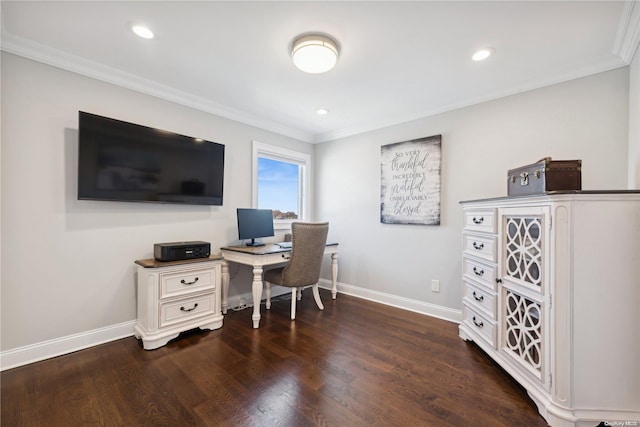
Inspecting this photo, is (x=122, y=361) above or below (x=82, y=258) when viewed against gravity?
below

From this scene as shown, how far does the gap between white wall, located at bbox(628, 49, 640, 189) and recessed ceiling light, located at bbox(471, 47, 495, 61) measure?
910 mm

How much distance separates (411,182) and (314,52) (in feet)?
6.20

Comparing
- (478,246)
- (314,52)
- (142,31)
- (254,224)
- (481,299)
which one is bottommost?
(481,299)

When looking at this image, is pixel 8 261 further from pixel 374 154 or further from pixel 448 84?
pixel 448 84

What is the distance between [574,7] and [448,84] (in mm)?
966

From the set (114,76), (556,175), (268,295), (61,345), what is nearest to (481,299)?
(556,175)

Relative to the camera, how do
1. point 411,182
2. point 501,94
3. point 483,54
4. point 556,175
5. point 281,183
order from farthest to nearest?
point 281,183, point 411,182, point 501,94, point 483,54, point 556,175

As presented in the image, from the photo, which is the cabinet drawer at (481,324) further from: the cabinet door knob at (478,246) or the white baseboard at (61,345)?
the white baseboard at (61,345)

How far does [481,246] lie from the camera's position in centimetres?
212

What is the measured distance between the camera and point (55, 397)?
5.33 feet

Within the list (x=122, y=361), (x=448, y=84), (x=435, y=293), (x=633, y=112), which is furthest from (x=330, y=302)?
(x=633, y=112)

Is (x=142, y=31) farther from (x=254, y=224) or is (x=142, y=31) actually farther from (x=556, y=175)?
(x=556, y=175)

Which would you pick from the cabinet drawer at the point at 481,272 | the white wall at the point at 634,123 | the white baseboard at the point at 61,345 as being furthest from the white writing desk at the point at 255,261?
the white wall at the point at 634,123

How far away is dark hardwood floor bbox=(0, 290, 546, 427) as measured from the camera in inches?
58.1
